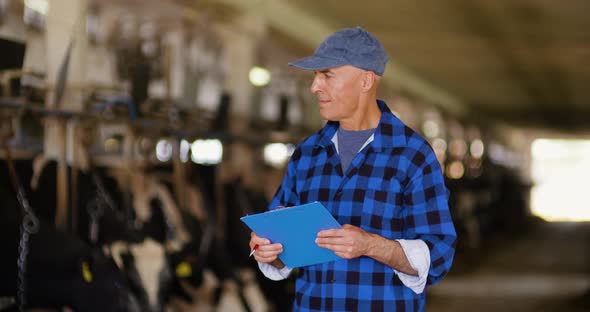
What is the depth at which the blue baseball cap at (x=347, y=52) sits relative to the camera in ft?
6.46

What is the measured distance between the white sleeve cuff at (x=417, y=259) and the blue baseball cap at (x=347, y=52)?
1.26ft

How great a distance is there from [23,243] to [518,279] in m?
7.42

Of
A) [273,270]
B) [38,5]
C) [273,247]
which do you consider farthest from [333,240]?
[38,5]

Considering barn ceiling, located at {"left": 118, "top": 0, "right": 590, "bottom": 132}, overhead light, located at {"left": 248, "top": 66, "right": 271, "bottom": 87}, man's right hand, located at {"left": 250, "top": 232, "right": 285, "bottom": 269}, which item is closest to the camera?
man's right hand, located at {"left": 250, "top": 232, "right": 285, "bottom": 269}

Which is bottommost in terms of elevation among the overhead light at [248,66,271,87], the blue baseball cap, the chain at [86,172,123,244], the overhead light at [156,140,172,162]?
the chain at [86,172,123,244]

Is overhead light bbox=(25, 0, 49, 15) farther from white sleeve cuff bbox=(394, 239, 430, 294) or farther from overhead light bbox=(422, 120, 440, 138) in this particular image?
overhead light bbox=(422, 120, 440, 138)

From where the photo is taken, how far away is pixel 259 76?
6605 mm

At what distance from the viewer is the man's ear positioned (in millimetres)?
2008

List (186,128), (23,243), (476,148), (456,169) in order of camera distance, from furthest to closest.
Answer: (476,148), (456,169), (186,128), (23,243)

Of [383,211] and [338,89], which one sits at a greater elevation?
[338,89]

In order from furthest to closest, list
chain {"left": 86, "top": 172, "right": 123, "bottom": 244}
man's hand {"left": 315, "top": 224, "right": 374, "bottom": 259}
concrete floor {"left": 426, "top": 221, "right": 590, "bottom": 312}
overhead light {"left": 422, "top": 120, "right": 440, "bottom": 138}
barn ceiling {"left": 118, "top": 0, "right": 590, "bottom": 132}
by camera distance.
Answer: overhead light {"left": 422, "top": 120, "right": 440, "bottom": 138} → concrete floor {"left": 426, "top": 221, "right": 590, "bottom": 312} → barn ceiling {"left": 118, "top": 0, "right": 590, "bottom": 132} → chain {"left": 86, "top": 172, "right": 123, "bottom": 244} → man's hand {"left": 315, "top": 224, "right": 374, "bottom": 259}

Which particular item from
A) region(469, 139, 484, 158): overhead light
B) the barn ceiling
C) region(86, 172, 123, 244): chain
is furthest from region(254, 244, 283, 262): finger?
region(469, 139, 484, 158): overhead light

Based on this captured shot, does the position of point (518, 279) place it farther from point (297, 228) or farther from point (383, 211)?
point (297, 228)

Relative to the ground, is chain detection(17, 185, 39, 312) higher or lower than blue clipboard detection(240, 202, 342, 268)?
lower
